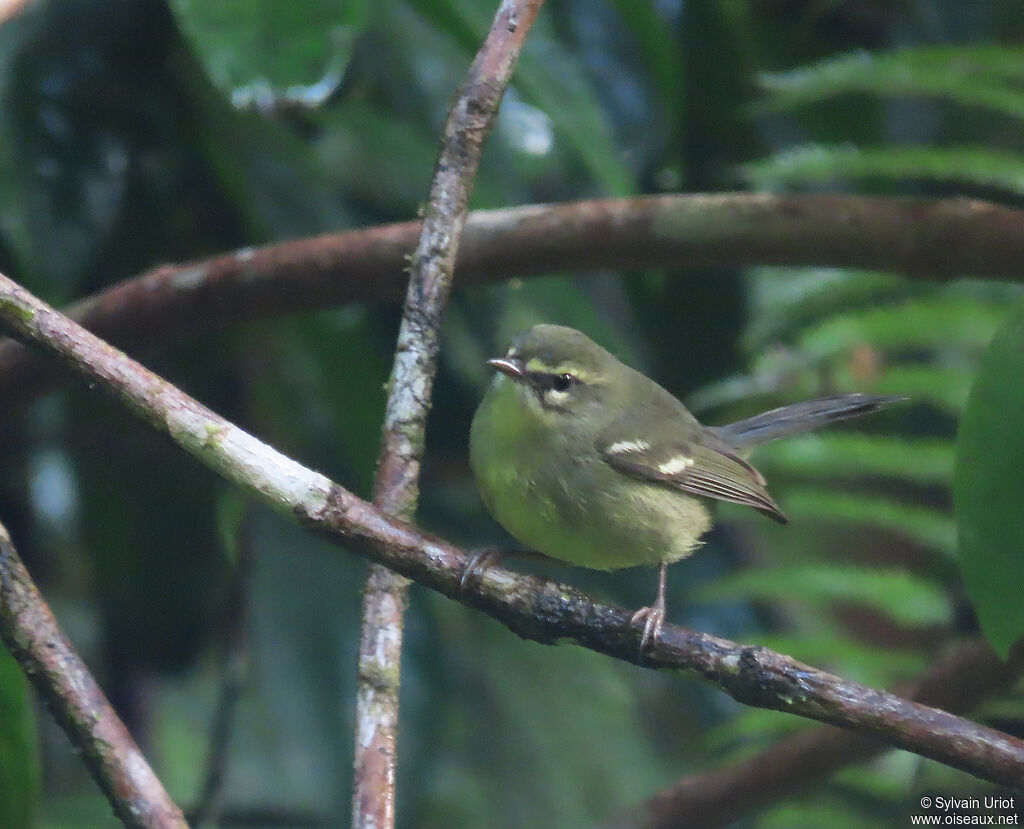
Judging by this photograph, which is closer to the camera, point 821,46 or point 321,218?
point 321,218

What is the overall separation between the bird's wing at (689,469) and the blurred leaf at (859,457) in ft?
1.78

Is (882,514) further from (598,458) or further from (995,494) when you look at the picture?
(995,494)

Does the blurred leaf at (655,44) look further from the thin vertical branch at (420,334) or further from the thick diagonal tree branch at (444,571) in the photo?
the thick diagonal tree branch at (444,571)

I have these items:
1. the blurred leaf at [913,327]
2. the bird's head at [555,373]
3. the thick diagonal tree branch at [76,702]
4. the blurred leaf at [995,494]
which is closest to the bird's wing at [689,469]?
the bird's head at [555,373]

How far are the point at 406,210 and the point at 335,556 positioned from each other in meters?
0.96

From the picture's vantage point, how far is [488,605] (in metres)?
1.41

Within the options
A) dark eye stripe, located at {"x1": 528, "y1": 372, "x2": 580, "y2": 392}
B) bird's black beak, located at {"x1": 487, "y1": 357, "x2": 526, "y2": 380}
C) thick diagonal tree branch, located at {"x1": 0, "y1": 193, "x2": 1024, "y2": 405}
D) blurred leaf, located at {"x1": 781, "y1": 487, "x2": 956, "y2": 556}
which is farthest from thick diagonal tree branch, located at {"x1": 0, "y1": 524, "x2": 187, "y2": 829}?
blurred leaf, located at {"x1": 781, "y1": 487, "x2": 956, "y2": 556}

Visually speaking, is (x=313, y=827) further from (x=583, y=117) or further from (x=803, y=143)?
(x=803, y=143)

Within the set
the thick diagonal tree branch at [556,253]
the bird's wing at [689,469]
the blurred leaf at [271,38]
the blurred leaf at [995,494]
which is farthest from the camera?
the bird's wing at [689,469]

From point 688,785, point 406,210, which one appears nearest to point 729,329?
point 406,210

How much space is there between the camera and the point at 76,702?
135 cm

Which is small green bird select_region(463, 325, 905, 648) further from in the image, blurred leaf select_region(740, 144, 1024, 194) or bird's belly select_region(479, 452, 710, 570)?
blurred leaf select_region(740, 144, 1024, 194)

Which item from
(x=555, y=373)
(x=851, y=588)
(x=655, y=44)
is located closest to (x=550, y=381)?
(x=555, y=373)

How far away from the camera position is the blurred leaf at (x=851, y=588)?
2834 millimetres
